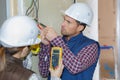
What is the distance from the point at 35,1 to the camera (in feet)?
7.06

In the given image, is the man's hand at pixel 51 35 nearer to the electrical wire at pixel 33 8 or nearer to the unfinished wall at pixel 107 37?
the electrical wire at pixel 33 8

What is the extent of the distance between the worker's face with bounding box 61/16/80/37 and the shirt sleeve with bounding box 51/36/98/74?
15cm

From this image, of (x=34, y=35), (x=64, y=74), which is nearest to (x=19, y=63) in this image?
(x=34, y=35)

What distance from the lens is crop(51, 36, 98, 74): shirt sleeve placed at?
1729mm

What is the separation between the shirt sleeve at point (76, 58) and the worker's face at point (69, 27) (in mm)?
149

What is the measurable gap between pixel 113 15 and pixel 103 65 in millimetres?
549

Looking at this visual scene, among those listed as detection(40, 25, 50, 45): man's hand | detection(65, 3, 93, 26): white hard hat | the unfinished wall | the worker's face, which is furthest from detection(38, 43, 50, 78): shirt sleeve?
the unfinished wall

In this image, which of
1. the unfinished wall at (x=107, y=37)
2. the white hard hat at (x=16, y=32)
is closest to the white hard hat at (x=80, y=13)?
the white hard hat at (x=16, y=32)

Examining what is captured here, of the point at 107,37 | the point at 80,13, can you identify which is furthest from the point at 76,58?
the point at 107,37

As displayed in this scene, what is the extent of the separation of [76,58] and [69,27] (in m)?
0.25

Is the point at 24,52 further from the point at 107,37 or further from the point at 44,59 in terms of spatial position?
the point at 107,37

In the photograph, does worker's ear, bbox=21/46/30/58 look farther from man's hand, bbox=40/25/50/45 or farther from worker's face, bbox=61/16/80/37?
worker's face, bbox=61/16/80/37

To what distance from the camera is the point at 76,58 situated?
68.5 inches

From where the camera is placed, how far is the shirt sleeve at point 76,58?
173 centimetres
